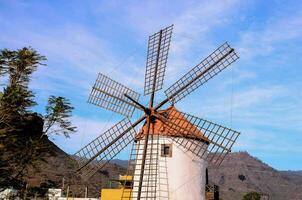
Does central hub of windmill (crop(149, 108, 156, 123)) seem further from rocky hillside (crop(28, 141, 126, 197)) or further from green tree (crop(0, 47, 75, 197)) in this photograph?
rocky hillside (crop(28, 141, 126, 197))

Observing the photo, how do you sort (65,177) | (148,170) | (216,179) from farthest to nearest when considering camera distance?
1. (216,179)
2. (65,177)
3. (148,170)

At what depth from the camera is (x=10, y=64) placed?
93.1 feet

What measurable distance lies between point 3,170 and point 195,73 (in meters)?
13.2

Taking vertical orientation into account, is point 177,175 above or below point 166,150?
below

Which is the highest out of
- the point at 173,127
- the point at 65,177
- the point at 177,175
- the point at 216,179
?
the point at 173,127

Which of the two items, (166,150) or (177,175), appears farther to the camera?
(166,150)

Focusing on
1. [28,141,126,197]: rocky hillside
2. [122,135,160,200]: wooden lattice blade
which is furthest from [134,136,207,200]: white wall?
[28,141,126,197]: rocky hillside

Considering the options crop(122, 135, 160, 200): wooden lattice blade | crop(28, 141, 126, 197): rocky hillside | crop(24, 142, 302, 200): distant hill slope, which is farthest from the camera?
crop(24, 142, 302, 200): distant hill slope

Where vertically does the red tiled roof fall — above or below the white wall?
above

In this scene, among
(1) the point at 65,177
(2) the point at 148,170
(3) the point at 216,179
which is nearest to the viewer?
(2) the point at 148,170

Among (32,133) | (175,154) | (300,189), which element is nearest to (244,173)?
(300,189)

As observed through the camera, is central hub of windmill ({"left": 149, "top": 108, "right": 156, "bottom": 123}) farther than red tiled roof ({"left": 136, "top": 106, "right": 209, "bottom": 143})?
Yes

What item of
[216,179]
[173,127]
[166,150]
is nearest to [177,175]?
[166,150]

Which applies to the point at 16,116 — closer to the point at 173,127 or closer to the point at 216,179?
the point at 173,127
